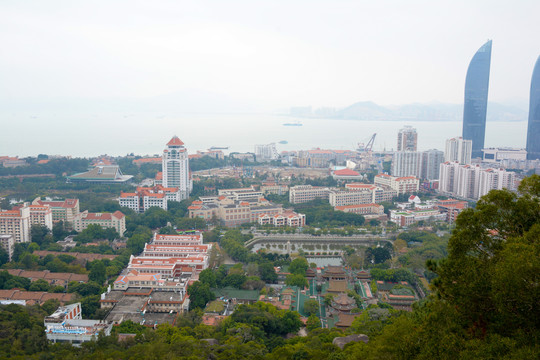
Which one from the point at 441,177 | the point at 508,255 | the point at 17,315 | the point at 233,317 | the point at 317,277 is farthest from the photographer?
the point at 441,177

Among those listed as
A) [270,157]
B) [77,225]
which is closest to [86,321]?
[77,225]

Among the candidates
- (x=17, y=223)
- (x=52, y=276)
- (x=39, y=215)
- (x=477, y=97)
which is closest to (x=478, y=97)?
(x=477, y=97)

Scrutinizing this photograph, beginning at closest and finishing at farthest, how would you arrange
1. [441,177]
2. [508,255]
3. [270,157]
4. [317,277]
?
1. [508,255]
2. [317,277]
3. [441,177]
4. [270,157]

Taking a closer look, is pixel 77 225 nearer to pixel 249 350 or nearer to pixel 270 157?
pixel 249 350

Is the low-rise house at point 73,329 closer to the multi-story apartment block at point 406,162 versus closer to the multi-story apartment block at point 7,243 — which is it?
the multi-story apartment block at point 7,243

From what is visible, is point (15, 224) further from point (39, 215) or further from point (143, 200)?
point (143, 200)

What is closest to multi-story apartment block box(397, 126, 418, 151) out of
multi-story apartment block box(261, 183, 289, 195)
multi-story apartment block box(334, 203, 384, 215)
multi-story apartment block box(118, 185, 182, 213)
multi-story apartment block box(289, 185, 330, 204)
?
multi-story apartment block box(289, 185, 330, 204)

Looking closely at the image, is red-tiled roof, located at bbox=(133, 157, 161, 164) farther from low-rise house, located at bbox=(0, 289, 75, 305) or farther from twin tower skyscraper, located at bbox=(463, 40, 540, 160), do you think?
twin tower skyscraper, located at bbox=(463, 40, 540, 160)
